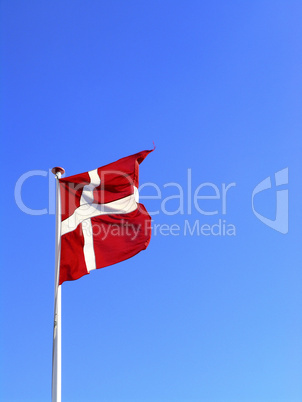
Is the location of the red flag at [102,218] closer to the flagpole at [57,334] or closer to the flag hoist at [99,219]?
Answer: the flag hoist at [99,219]

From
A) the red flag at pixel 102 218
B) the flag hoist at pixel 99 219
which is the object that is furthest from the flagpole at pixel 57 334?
the red flag at pixel 102 218

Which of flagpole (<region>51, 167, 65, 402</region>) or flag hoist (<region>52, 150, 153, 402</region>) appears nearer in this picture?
flagpole (<region>51, 167, 65, 402</region>)

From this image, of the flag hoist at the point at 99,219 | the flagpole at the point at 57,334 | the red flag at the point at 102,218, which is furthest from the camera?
Result: the red flag at the point at 102,218

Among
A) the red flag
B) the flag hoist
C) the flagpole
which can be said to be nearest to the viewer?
the flagpole

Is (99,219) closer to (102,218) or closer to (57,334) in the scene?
(102,218)

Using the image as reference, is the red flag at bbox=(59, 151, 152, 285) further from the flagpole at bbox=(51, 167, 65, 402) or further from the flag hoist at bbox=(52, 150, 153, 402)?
the flagpole at bbox=(51, 167, 65, 402)

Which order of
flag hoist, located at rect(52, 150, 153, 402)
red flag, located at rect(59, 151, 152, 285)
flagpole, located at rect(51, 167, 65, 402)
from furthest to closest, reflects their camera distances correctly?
red flag, located at rect(59, 151, 152, 285) < flag hoist, located at rect(52, 150, 153, 402) < flagpole, located at rect(51, 167, 65, 402)

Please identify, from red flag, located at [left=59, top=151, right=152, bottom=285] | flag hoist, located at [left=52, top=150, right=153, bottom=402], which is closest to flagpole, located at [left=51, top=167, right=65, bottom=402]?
flag hoist, located at [left=52, top=150, right=153, bottom=402]

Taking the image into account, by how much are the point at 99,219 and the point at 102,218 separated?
0.38ft

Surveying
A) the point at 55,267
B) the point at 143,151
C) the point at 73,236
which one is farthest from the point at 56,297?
the point at 143,151

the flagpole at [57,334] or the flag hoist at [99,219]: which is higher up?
the flag hoist at [99,219]

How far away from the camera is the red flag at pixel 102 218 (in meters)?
18.2

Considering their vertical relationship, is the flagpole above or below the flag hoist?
below

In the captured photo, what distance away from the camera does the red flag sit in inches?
715
